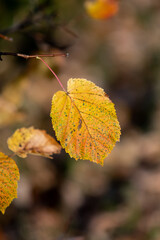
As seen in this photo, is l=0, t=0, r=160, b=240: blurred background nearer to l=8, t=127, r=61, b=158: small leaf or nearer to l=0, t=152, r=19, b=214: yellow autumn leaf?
l=8, t=127, r=61, b=158: small leaf

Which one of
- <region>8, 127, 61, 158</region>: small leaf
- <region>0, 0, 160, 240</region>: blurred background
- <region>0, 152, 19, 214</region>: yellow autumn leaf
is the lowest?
<region>0, 152, 19, 214</region>: yellow autumn leaf

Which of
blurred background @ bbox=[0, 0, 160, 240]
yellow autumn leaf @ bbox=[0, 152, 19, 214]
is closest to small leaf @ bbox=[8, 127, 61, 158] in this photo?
yellow autumn leaf @ bbox=[0, 152, 19, 214]

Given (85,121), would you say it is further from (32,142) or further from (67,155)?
(67,155)

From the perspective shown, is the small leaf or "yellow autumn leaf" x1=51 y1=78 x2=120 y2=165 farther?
the small leaf

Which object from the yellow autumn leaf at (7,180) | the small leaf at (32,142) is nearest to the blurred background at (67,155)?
the small leaf at (32,142)

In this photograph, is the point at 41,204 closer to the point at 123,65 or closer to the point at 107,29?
the point at 123,65

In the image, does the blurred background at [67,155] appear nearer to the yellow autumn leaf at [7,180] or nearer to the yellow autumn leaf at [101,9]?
the yellow autumn leaf at [101,9]
